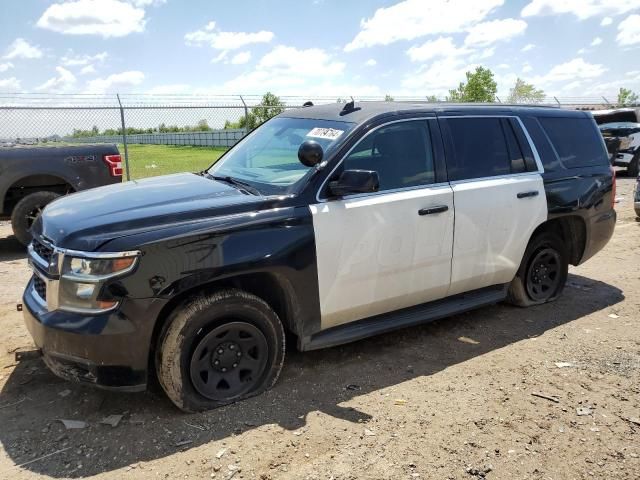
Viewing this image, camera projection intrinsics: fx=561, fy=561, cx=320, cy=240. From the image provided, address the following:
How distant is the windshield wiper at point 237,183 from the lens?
3861 millimetres

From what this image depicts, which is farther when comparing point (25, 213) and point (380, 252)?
point (25, 213)

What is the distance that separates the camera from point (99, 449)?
3111 millimetres

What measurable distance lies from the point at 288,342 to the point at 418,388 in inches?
45.4

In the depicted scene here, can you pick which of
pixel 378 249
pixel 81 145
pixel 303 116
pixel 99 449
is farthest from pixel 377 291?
pixel 81 145

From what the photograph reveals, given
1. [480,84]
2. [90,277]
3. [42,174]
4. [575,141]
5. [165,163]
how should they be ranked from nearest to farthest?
[90,277] → [575,141] → [42,174] → [165,163] → [480,84]

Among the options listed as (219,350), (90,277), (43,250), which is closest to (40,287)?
(43,250)

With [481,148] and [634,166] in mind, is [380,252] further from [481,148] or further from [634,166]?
[634,166]

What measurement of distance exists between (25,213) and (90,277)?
5203mm

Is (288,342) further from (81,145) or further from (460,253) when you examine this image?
(81,145)

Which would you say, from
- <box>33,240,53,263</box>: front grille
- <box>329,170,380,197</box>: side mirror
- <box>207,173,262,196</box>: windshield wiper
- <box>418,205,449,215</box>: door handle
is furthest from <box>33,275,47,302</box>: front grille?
<box>418,205,449,215</box>: door handle

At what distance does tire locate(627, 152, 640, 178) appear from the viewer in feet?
51.6

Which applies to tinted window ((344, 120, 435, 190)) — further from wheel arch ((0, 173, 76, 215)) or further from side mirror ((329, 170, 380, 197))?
wheel arch ((0, 173, 76, 215))

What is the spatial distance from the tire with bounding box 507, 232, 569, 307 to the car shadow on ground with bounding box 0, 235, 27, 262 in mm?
6351

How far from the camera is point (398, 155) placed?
Result: 4.18 meters
